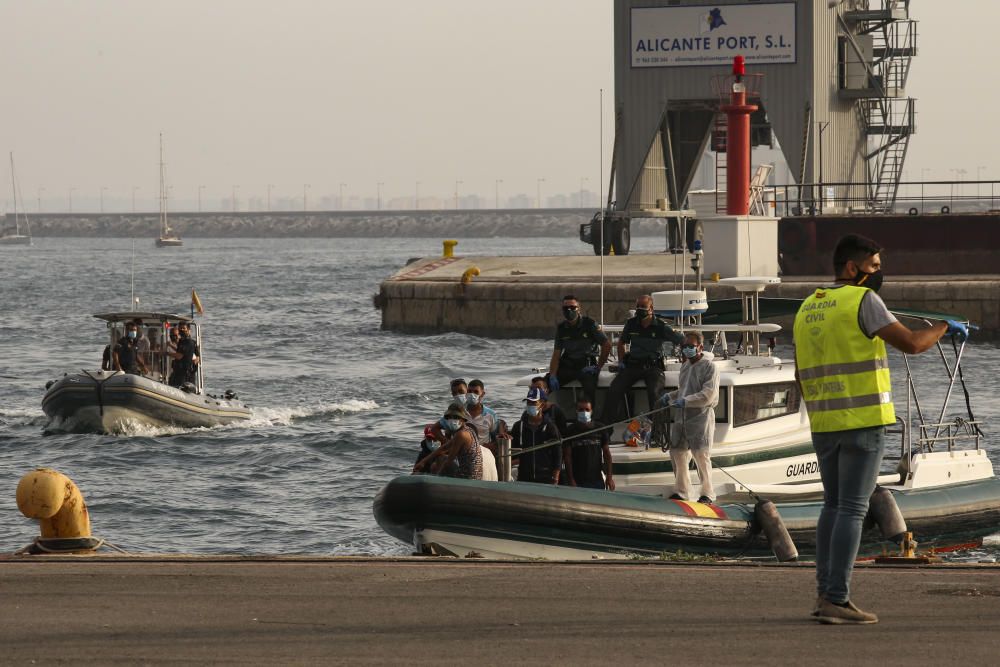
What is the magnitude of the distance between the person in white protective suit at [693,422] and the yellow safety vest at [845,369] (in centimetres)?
633

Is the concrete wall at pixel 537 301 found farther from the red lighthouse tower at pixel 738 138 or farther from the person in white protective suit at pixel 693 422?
the person in white protective suit at pixel 693 422

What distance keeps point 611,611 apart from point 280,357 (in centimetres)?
3708

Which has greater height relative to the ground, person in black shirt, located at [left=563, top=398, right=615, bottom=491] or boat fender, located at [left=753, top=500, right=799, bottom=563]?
person in black shirt, located at [left=563, top=398, right=615, bottom=491]

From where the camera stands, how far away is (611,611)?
7793 mm

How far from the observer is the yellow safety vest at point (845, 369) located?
291 inches

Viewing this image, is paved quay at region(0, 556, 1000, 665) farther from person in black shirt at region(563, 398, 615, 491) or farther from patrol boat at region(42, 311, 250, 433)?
patrol boat at region(42, 311, 250, 433)

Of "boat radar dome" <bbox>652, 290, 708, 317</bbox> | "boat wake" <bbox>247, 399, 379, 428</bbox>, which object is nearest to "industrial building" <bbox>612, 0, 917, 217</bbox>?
"boat wake" <bbox>247, 399, 379, 428</bbox>

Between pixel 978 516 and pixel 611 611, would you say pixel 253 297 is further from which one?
pixel 611 611

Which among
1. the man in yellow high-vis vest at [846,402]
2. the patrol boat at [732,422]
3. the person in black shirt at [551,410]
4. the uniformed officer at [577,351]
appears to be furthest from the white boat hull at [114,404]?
the man in yellow high-vis vest at [846,402]

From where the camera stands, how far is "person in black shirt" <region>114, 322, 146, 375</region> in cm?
2675

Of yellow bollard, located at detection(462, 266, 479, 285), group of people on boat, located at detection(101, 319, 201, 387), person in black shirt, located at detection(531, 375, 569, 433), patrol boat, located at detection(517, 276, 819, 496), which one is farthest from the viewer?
yellow bollard, located at detection(462, 266, 479, 285)

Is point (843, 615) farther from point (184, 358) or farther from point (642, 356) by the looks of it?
point (184, 358)

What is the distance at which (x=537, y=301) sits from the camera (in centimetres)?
4528

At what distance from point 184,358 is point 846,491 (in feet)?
68.8
